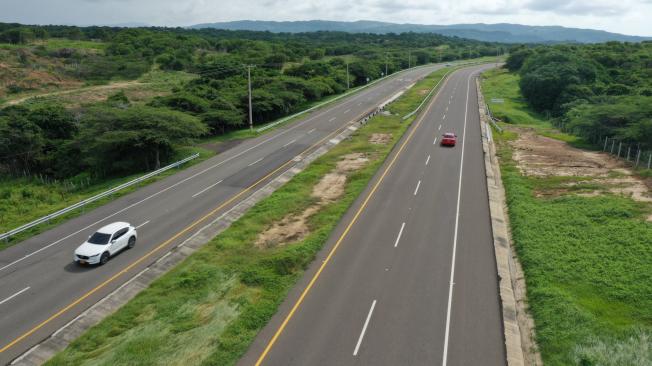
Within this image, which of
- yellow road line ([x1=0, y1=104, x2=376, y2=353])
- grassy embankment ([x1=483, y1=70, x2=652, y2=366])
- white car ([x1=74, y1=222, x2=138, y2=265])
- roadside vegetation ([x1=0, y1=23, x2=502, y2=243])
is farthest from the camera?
roadside vegetation ([x1=0, y1=23, x2=502, y2=243])

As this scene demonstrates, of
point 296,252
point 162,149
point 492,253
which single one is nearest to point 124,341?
point 296,252

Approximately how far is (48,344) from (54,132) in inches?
1776

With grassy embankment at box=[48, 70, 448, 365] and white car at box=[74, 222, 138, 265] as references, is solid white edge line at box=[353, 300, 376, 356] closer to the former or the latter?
grassy embankment at box=[48, 70, 448, 365]

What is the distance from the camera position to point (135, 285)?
2228 cm

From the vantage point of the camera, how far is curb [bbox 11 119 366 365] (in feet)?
58.0

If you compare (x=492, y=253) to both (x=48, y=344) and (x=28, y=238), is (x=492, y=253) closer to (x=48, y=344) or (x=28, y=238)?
(x=48, y=344)

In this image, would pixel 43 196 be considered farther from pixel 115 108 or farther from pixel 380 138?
pixel 380 138

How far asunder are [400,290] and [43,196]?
122 feet

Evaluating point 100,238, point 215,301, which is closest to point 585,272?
point 215,301

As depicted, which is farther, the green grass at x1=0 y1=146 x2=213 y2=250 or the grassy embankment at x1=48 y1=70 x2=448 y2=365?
the green grass at x1=0 y1=146 x2=213 y2=250

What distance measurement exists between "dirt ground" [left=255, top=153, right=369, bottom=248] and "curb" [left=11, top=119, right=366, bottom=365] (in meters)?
3.45

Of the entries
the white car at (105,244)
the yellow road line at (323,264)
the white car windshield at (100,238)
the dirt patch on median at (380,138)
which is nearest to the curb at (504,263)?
the yellow road line at (323,264)

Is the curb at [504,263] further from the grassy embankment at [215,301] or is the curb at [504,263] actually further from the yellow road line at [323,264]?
the grassy embankment at [215,301]

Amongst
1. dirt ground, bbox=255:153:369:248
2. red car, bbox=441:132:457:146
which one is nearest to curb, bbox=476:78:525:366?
red car, bbox=441:132:457:146
